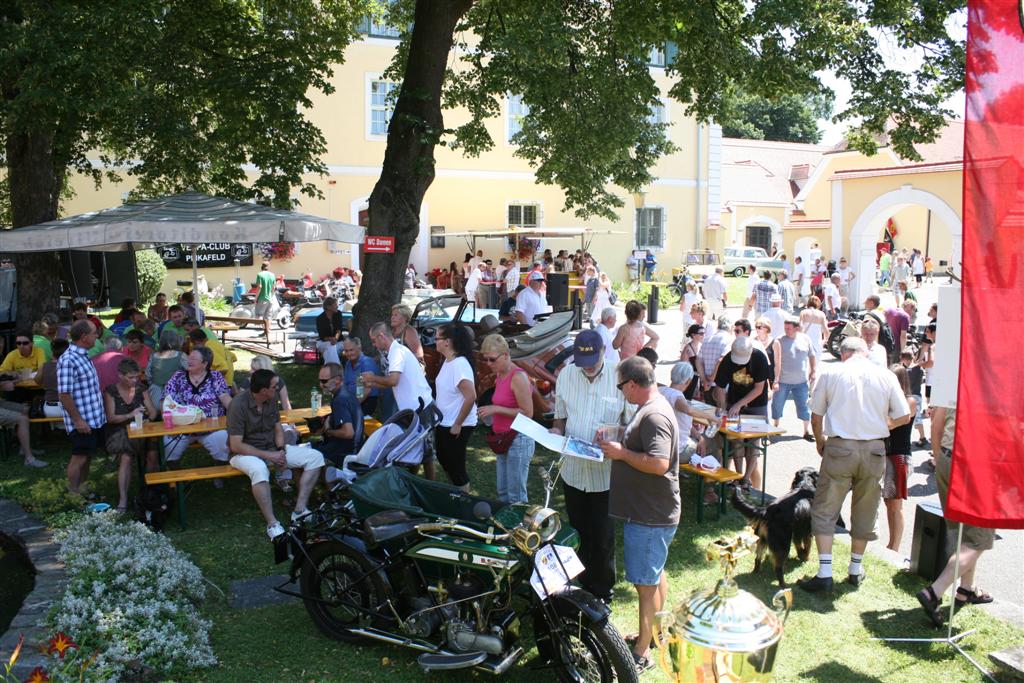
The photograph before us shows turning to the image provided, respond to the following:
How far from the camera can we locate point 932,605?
5684mm

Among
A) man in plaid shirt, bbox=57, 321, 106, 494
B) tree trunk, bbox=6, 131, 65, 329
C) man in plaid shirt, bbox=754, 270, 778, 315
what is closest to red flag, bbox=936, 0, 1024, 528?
man in plaid shirt, bbox=57, 321, 106, 494

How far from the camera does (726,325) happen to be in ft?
32.3

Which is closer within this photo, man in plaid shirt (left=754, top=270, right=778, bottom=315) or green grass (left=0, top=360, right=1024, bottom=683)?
green grass (left=0, top=360, right=1024, bottom=683)

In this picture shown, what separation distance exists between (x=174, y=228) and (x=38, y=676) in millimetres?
6320

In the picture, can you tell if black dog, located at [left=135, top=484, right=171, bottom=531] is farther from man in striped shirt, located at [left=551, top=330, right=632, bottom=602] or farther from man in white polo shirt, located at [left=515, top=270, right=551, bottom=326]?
man in white polo shirt, located at [left=515, top=270, right=551, bottom=326]

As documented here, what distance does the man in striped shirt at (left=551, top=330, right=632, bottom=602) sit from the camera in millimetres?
5523

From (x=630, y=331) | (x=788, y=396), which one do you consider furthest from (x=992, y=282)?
(x=788, y=396)

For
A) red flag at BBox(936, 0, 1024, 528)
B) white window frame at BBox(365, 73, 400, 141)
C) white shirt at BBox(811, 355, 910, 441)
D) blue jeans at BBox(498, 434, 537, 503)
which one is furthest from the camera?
white window frame at BBox(365, 73, 400, 141)

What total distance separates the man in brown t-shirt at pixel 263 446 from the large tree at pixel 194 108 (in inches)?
227

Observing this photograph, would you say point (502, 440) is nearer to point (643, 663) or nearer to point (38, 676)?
point (643, 663)

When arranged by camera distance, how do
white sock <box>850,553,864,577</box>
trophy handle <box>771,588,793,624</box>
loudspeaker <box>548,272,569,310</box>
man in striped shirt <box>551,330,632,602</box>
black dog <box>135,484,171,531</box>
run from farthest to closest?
loudspeaker <box>548,272,569,310</box>, black dog <box>135,484,171,531</box>, white sock <box>850,553,864,577</box>, man in striped shirt <box>551,330,632,602</box>, trophy handle <box>771,588,793,624</box>

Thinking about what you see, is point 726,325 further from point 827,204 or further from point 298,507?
point 827,204

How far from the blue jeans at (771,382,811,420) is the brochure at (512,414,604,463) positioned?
19.1ft

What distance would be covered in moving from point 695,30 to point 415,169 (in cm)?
426
